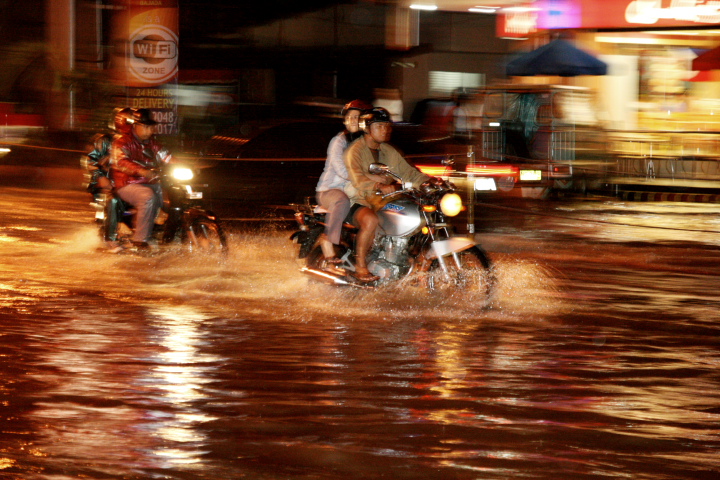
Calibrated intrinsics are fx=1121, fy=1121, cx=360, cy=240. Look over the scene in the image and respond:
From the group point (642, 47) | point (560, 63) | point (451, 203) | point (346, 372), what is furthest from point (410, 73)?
point (346, 372)

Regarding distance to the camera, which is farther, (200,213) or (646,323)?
(200,213)

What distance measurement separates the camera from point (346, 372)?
7.20 metres

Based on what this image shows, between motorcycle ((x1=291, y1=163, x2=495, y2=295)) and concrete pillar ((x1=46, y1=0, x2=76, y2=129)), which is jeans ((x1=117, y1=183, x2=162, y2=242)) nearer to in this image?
motorcycle ((x1=291, y1=163, x2=495, y2=295))

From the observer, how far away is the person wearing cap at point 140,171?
12336 millimetres

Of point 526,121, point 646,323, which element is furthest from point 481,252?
point 526,121

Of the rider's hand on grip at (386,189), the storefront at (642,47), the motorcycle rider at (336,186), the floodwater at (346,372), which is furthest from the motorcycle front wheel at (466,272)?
the storefront at (642,47)

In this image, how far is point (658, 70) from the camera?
1017 inches

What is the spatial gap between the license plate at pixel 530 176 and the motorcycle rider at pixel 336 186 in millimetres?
10182

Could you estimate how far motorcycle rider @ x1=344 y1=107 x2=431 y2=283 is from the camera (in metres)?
9.73

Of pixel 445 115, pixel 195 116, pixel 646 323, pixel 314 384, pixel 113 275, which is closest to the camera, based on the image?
pixel 314 384

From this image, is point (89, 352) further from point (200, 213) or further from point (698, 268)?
point (698, 268)

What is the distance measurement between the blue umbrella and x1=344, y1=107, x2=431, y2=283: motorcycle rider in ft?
39.1

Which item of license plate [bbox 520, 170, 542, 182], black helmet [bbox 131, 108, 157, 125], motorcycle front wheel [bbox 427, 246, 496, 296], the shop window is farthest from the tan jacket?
the shop window

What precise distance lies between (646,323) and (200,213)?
5.14m
